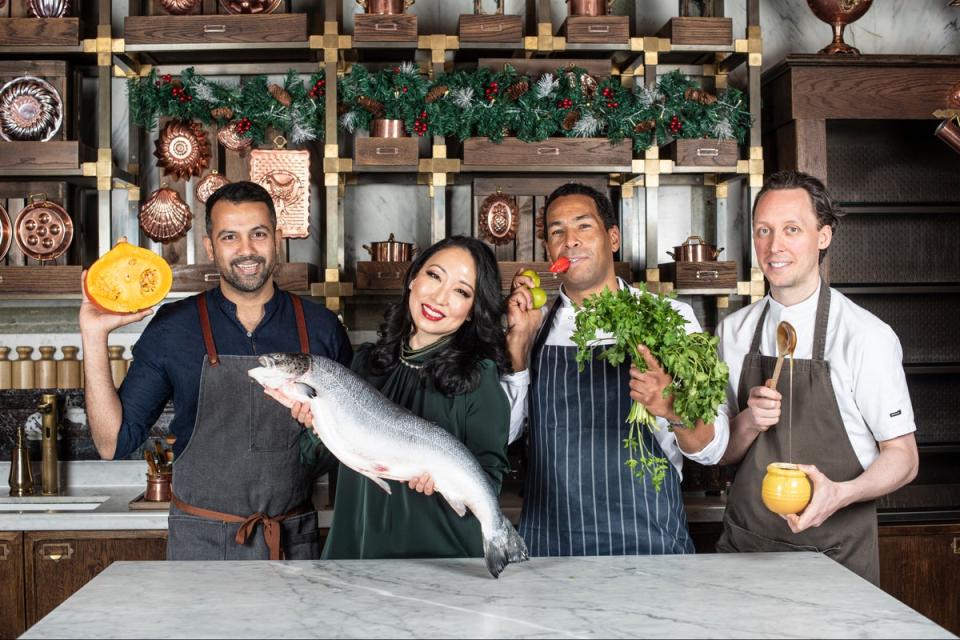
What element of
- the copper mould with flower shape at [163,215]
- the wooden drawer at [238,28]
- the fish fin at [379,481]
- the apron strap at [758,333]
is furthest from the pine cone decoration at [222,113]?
the apron strap at [758,333]

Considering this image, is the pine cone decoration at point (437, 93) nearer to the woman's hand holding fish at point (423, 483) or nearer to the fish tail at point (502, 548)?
the woman's hand holding fish at point (423, 483)

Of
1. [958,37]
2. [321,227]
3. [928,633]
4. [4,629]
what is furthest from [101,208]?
[958,37]

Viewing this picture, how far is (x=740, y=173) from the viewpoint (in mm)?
3875

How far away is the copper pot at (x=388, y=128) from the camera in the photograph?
3.74 m

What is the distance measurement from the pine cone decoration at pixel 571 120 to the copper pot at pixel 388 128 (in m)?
0.64

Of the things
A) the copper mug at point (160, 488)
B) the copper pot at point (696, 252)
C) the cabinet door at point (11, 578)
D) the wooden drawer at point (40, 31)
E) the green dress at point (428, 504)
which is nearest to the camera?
the green dress at point (428, 504)

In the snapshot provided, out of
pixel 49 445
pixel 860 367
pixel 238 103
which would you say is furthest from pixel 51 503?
pixel 860 367

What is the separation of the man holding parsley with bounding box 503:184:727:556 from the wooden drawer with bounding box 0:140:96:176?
2112mm

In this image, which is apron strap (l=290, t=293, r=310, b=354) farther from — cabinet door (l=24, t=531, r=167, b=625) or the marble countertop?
cabinet door (l=24, t=531, r=167, b=625)

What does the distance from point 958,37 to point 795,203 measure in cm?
260

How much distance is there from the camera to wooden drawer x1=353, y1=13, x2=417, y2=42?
146 inches

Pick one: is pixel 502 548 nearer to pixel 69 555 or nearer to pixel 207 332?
pixel 207 332

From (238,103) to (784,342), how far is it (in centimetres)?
242

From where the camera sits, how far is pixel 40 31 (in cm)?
372
